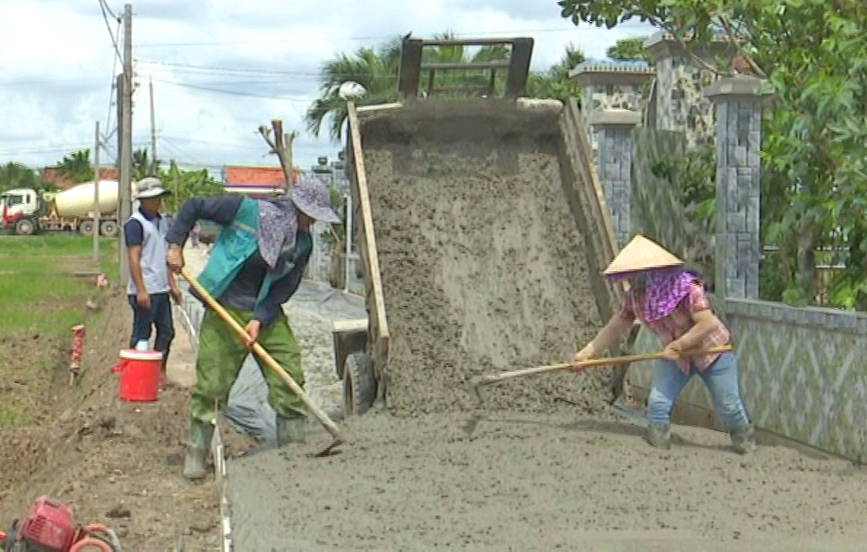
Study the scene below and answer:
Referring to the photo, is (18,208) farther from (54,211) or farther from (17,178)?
(17,178)

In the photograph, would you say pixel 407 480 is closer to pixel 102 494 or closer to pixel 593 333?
pixel 102 494

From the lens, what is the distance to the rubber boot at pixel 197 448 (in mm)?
7719

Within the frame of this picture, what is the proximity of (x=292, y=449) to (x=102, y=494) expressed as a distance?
3.53 ft

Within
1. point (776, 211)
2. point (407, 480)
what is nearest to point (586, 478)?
point (407, 480)

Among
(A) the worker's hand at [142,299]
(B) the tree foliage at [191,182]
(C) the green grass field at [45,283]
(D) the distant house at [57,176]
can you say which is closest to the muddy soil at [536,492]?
(A) the worker's hand at [142,299]

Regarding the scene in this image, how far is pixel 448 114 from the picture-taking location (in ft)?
32.3

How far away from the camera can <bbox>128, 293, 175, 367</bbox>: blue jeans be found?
10.8 metres

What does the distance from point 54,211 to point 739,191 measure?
71.5 m

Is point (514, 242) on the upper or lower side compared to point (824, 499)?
upper

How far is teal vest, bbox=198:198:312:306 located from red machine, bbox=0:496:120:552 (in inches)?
81.8

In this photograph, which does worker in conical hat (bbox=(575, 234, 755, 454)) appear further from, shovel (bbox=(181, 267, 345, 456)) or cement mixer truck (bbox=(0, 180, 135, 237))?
cement mixer truck (bbox=(0, 180, 135, 237))

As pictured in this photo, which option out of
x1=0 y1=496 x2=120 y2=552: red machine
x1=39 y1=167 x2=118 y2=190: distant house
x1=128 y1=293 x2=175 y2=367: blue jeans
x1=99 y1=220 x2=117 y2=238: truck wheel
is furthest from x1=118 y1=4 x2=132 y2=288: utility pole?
x1=39 y1=167 x2=118 y2=190: distant house

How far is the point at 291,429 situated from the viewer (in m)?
7.95

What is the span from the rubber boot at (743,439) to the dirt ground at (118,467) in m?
2.94
